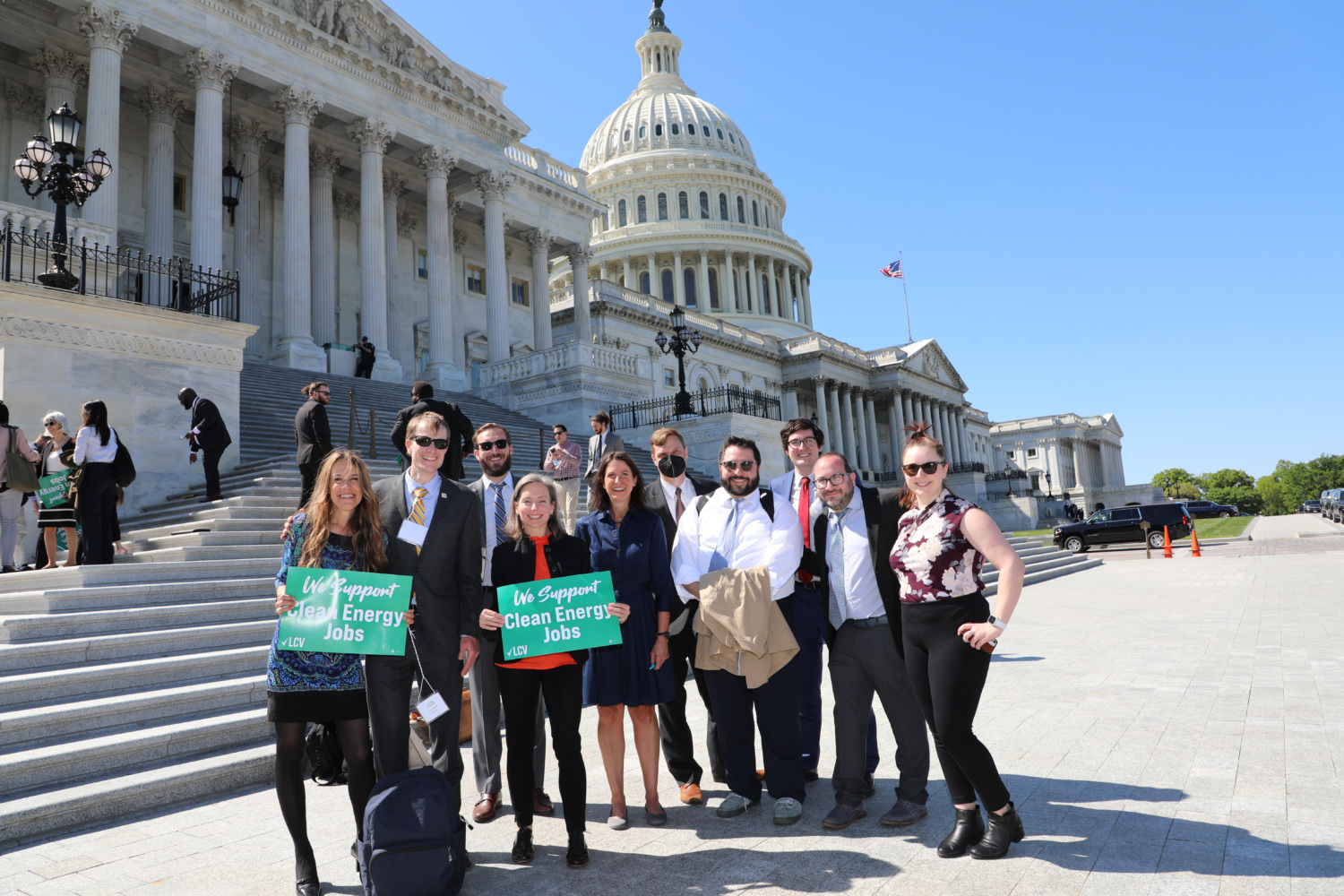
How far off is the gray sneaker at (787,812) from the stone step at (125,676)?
5217 millimetres

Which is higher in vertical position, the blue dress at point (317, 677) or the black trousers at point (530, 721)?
the blue dress at point (317, 677)

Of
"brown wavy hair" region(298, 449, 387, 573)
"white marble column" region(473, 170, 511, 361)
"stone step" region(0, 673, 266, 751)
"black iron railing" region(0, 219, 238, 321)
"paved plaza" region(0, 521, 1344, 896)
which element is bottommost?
"paved plaza" region(0, 521, 1344, 896)

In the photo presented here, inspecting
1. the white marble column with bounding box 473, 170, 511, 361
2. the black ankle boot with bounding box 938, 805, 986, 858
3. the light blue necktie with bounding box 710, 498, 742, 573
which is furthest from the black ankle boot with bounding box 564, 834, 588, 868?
the white marble column with bounding box 473, 170, 511, 361

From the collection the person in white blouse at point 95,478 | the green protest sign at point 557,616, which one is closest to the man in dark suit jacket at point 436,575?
the green protest sign at point 557,616

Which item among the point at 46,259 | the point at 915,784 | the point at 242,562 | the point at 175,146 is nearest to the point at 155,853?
the point at 915,784

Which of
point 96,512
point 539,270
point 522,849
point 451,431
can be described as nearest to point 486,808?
point 522,849

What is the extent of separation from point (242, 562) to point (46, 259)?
31.4 feet

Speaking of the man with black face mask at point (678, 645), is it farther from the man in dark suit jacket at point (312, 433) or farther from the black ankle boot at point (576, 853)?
the man in dark suit jacket at point (312, 433)

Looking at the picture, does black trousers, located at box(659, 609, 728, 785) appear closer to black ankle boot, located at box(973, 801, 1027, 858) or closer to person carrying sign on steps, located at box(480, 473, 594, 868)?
person carrying sign on steps, located at box(480, 473, 594, 868)

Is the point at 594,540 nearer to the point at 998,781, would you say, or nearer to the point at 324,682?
the point at 324,682

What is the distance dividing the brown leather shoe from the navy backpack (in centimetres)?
125

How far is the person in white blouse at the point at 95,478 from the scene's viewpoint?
30.7ft

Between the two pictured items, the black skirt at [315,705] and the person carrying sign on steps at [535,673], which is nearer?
the black skirt at [315,705]

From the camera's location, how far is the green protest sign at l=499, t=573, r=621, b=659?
Answer: 470cm
